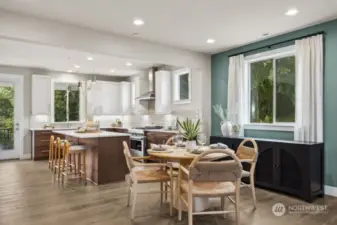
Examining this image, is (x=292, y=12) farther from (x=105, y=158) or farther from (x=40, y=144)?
(x=40, y=144)

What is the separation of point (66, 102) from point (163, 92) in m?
3.54

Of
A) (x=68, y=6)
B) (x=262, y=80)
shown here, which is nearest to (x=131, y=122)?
(x=262, y=80)

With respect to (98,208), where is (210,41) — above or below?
above

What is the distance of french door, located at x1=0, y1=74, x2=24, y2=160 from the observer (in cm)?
756

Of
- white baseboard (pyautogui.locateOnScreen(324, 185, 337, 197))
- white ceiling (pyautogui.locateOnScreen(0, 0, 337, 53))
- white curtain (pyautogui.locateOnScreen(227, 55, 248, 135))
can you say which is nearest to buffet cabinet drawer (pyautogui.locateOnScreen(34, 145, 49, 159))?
white ceiling (pyautogui.locateOnScreen(0, 0, 337, 53))

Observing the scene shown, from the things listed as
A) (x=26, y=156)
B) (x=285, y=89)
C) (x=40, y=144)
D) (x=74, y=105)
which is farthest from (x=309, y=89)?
(x=26, y=156)

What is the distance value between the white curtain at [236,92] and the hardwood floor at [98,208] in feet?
5.41

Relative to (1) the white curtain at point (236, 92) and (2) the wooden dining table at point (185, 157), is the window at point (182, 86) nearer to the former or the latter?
(1) the white curtain at point (236, 92)

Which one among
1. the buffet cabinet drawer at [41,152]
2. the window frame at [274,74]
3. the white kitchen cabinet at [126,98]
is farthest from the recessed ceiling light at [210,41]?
the buffet cabinet drawer at [41,152]

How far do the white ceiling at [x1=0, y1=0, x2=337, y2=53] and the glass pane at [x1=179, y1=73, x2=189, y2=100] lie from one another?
2364 millimetres

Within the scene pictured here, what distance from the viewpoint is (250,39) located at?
5082mm

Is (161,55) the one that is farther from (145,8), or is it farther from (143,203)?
(143,203)

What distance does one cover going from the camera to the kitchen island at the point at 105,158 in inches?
189

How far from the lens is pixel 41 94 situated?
7.94 meters
